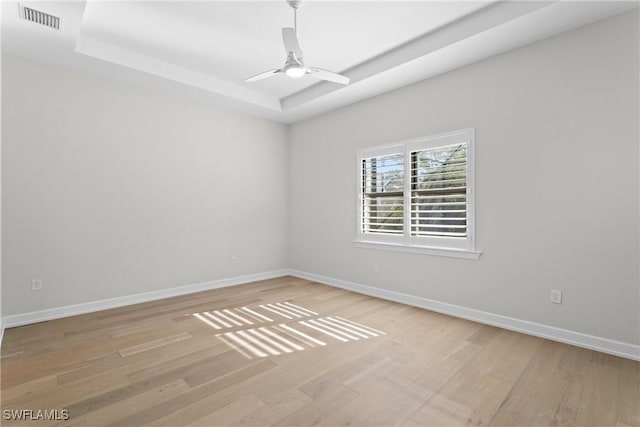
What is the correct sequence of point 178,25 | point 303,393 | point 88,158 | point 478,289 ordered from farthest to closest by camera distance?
point 88,158
point 478,289
point 178,25
point 303,393

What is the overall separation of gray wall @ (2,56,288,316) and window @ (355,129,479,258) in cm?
193

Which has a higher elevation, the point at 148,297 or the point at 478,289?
the point at 478,289

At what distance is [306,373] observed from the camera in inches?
91.7

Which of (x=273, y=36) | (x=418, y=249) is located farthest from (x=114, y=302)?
(x=418, y=249)

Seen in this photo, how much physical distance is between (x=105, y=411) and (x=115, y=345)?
1.06m

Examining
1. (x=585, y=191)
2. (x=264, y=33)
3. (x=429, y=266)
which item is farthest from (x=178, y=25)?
(x=585, y=191)

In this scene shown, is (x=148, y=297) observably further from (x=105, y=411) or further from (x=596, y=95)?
(x=596, y=95)

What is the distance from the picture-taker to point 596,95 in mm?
2709

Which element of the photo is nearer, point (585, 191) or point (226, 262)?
point (585, 191)

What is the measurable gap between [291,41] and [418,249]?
2.72m

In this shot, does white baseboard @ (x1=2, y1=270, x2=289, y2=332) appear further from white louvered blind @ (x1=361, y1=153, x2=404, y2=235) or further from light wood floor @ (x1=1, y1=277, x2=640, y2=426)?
white louvered blind @ (x1=361, y1=153, x2=404, y2=235)

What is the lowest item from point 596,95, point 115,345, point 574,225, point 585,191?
point 115,345
